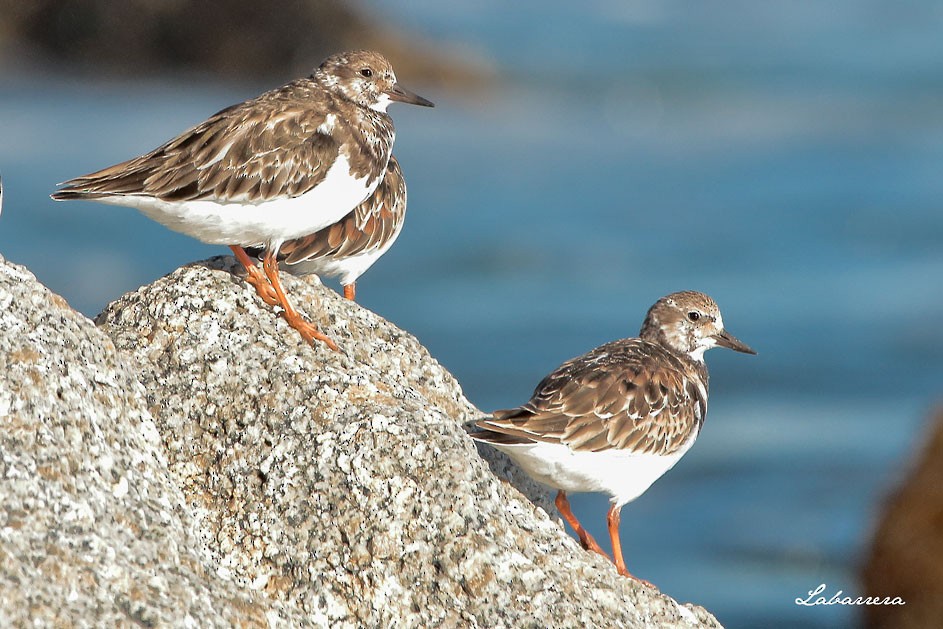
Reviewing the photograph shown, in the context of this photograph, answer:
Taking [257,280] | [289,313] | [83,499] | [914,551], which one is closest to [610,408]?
[289,313]

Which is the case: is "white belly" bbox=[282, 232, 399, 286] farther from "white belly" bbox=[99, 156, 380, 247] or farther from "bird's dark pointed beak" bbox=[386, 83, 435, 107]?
"white belly" bbox=[99, 156, 380, 247]

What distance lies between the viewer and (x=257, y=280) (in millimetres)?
6316

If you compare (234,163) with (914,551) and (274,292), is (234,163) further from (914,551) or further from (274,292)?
(914,551)

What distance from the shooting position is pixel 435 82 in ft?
105

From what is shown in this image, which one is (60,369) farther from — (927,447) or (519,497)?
(927,447)

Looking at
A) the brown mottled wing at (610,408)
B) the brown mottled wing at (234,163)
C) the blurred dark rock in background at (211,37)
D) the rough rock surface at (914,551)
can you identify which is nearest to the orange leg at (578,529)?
the brown mottled wing at (610,408)

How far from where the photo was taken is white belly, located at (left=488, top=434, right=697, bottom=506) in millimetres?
5887

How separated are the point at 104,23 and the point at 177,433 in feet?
93.6

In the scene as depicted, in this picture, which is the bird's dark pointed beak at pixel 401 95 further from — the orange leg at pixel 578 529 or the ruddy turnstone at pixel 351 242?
the orange leg at pixel 578 529

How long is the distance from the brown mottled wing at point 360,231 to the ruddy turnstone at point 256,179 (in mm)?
822

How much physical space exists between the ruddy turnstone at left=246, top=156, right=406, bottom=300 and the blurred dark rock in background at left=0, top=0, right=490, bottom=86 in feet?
72.1

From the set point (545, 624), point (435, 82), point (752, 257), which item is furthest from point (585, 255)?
point (545, 624)

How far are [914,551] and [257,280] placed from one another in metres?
6.12

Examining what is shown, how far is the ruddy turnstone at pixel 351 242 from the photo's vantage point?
757 cm
